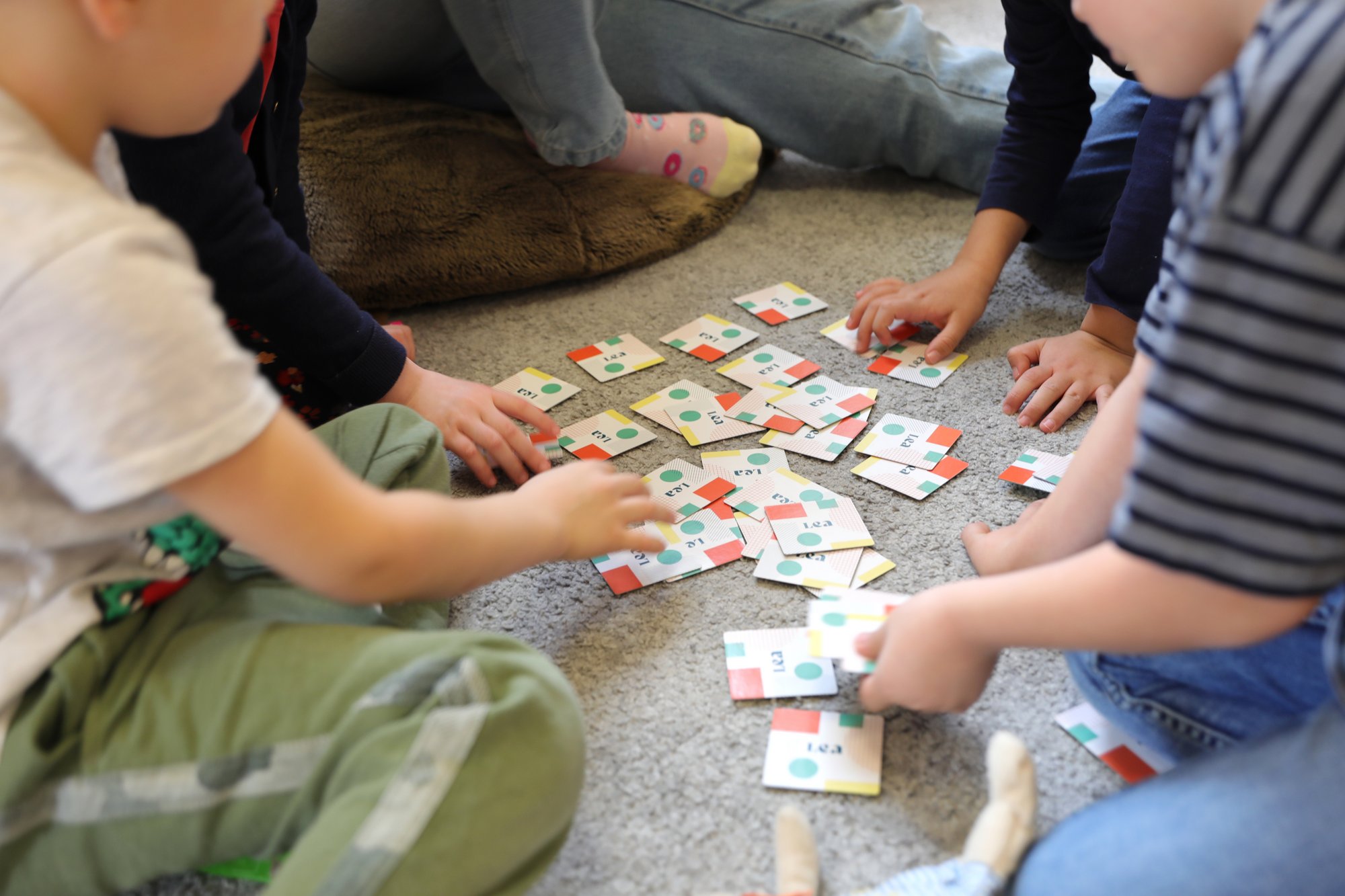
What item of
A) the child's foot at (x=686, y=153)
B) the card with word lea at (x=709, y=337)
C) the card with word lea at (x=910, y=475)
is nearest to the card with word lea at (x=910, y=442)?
the card with word lea at (x=910, y=475)

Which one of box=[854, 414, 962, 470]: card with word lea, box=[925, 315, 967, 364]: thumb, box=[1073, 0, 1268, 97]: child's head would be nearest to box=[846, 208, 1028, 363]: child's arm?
box=[925, 315, 967, 364]: thumb

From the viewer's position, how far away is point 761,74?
1555 mm

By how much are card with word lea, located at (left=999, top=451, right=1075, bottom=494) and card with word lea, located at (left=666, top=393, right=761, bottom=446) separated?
0.87 feet

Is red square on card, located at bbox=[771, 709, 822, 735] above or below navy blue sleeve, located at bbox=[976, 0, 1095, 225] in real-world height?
below

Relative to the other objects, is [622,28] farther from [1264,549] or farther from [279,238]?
[1264,549]

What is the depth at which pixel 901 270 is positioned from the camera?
1368mm

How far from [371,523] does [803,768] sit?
37 centimetres

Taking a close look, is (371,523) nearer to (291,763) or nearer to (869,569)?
(291,763)

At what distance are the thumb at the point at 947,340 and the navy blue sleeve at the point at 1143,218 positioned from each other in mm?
160

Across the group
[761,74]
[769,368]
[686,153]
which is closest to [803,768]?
[769,368]

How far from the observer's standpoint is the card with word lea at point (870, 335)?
1.23m

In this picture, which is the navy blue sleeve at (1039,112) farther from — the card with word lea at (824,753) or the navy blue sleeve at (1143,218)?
the card with word lea at (824,753)

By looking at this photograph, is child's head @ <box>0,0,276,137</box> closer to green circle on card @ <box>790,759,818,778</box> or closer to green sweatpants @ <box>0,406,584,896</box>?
green sweatpants @ <box>0,406,584,896</box>

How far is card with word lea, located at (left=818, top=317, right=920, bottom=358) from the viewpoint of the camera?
1231mm
